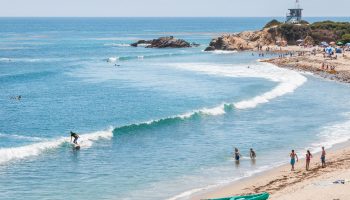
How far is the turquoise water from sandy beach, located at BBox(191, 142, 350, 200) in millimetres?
1118

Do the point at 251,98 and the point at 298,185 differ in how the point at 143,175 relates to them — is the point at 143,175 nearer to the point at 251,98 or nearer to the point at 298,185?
the point at 298,185

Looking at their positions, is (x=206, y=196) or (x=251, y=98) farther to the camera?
(x=251, y=98)

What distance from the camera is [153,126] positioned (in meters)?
37.9

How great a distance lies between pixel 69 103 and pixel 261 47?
67.8 metres

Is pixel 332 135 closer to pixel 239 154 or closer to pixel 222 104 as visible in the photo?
pixel 239 154

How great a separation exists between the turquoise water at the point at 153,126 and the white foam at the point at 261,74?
0.44ft

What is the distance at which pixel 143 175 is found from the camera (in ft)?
85.4

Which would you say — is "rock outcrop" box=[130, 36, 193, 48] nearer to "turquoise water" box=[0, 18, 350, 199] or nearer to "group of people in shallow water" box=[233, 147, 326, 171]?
"turquoise water" box=[0, 18, 350, 199]

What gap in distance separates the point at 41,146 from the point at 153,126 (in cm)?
874

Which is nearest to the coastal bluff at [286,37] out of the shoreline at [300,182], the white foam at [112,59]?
the white foam at [112,59]

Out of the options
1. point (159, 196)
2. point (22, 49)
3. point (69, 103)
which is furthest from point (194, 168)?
point (22, 49)

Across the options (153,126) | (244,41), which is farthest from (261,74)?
(244,41)

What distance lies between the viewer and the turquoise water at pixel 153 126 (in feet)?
83.4

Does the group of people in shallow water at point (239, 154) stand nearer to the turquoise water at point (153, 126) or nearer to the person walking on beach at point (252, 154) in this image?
the person walking on beach at point (252, 154)
